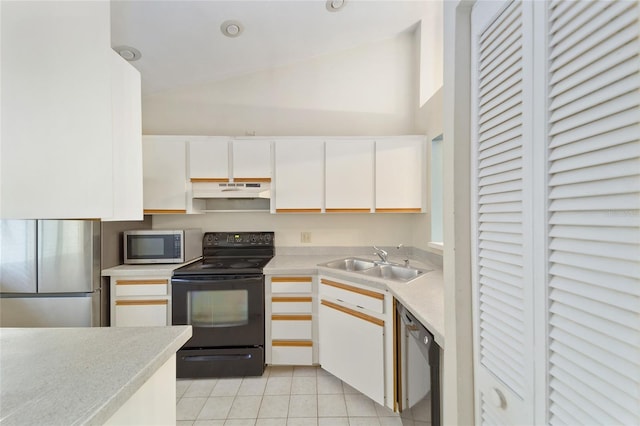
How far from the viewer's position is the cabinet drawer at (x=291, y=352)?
226 centimetres

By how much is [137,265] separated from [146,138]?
114 centimetres

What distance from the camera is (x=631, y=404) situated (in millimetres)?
410

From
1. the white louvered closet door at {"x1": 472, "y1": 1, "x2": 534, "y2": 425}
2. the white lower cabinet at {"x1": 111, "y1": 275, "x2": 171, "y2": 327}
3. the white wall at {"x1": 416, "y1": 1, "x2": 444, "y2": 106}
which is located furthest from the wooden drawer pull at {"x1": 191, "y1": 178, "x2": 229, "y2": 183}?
Answer: the white louvered closet door at {"x1": 472, "y1": 1, "x2": 534, "y2": 425}

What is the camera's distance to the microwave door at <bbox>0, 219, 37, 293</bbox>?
1.89 m

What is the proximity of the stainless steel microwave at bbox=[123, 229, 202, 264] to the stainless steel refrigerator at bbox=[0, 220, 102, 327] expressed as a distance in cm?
34

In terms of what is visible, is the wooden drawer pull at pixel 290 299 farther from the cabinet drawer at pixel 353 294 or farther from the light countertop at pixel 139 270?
the light countertop at pixel 139 270

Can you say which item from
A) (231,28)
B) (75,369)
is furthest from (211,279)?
(231,28)

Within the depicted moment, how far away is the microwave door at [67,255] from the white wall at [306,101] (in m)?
1.31

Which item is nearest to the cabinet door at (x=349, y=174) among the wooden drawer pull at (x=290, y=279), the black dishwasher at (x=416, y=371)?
the wooden drawer pull at (x=290, y=279)

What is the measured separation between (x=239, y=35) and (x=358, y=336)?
2.56 meters

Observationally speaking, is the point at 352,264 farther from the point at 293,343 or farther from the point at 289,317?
the point at 293,343

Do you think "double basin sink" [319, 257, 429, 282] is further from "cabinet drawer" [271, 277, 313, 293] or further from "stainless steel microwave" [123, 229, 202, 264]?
"stainless steel microwave" [123, 229, 202, 264]

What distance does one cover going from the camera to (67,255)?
197 cm

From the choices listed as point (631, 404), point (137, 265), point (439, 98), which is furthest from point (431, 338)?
point (137, 265)
